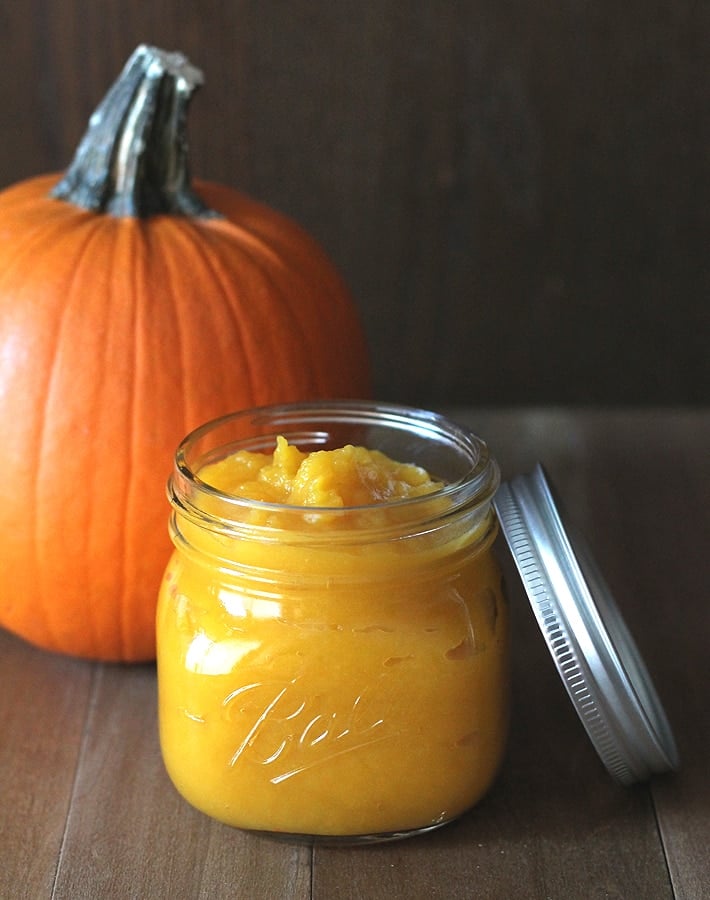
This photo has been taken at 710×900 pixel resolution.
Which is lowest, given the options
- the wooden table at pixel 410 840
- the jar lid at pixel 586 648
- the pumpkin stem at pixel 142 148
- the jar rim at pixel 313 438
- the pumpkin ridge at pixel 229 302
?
the wooden table at pixel 410 840

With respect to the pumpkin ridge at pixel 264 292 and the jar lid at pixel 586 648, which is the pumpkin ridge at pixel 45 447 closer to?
the pumpkin ridge at pixel 264 292

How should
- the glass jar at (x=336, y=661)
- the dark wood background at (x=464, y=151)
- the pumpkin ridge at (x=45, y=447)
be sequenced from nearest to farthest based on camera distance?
the glass jar at (x=336, y=661), the pumpkin ridge at (x=45, y=447), the dark wood background at (x=464, y=151)

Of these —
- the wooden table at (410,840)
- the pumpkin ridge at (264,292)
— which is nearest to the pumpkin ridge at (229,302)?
the pumpkin ridge at (264,292)

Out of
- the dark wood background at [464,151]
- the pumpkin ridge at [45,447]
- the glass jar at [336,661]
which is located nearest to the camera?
the glass jar at [336,661]

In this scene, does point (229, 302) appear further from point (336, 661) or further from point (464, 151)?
point (464, 151)

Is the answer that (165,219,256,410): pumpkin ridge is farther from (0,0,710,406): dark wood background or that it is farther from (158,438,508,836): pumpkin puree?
(0,0,710,406): dark wood background
